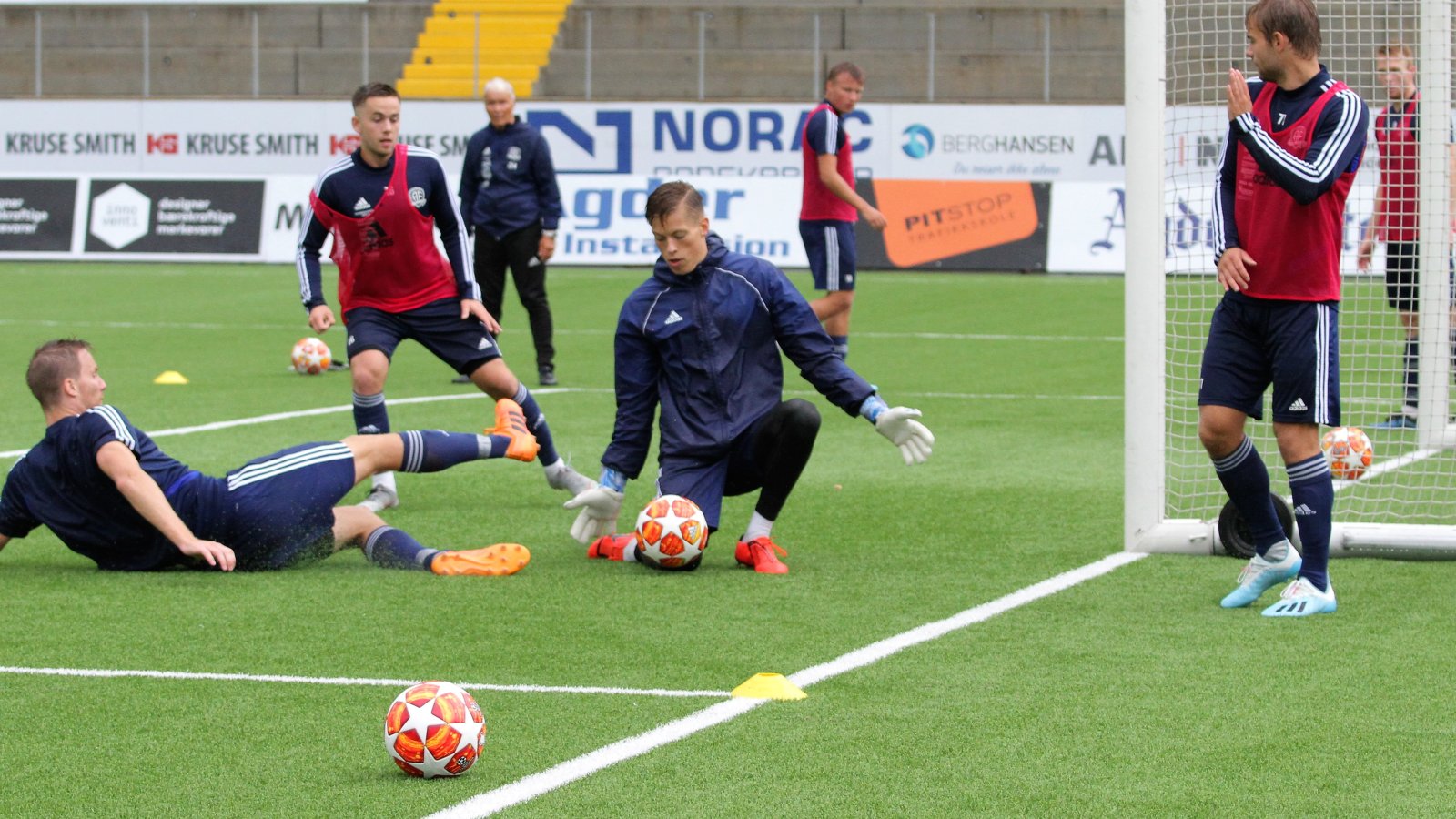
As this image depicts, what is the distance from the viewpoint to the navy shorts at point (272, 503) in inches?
258

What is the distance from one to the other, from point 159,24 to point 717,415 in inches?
1148

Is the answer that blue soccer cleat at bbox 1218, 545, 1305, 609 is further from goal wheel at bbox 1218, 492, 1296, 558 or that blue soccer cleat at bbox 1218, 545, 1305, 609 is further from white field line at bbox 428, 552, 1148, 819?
goal wheel at bbox 1218, 492, 1296, 558

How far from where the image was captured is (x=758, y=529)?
6.91 meters

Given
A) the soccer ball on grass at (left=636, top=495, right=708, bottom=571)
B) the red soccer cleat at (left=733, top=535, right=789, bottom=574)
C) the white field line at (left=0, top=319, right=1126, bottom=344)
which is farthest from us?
the white field line at (left=0, top=319, right=1126, bottom=344)

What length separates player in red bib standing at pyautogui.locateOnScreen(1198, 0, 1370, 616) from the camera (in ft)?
19.1

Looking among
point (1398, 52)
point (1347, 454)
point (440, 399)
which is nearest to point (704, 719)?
point (1347, 454)

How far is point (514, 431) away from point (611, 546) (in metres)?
0.75

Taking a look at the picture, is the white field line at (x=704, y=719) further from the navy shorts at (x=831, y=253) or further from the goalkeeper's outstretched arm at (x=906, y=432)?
the navy shorts at (x=831, y=253)

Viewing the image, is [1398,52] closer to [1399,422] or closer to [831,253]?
[1399,422]

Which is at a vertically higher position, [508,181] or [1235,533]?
[508,181]

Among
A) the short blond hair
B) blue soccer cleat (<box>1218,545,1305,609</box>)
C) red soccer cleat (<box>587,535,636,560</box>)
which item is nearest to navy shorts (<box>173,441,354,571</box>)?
red soccer cleat (<box>587,535,636,560</box>)

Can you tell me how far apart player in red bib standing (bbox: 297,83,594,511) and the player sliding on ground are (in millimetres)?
1445

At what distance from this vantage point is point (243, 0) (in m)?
33.4

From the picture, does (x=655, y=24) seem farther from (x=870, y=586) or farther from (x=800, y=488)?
(x=870, y=586)
